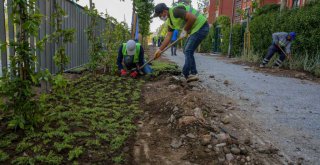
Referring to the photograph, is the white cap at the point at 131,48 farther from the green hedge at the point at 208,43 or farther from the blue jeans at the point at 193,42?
the green hedge at the point at 208,43

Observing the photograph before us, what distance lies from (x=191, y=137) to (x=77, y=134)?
100 centimetres

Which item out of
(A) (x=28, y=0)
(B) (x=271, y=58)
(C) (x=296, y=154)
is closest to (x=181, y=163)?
(C) (x=296, y=154)

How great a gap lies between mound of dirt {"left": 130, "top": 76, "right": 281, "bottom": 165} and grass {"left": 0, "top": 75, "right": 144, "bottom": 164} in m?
0.18

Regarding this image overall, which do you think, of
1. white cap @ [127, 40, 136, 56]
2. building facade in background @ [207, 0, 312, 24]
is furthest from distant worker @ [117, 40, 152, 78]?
building facade in background @ [207, 0, 312, 24]

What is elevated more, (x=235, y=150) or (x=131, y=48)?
(x=131, y=48)

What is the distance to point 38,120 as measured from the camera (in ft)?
7.73

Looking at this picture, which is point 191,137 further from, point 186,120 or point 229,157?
point 229,157

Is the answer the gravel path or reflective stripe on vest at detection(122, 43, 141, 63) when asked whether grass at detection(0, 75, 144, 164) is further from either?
reflective stripe on vest at detection(122, 43, 141, 63)

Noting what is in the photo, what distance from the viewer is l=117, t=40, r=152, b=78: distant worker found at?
5766 millimetres

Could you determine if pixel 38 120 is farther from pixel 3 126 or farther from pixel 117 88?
pixel 117 88

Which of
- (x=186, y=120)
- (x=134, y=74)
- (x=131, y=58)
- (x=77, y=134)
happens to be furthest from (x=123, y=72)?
(x=77, y=134)

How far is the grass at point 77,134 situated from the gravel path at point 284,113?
1.40 metres

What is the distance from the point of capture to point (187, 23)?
475 centimetres

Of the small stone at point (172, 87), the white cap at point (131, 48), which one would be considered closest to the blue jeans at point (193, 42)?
the small stone at point (172, 87)
